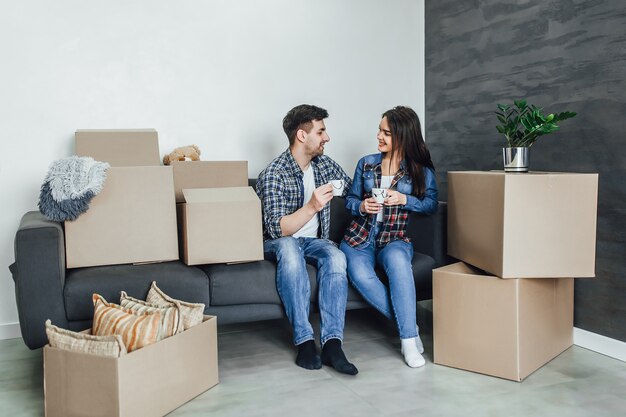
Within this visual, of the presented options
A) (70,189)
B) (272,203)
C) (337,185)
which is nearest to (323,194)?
(337,185)

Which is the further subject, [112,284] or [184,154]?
[184,154]

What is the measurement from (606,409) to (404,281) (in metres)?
0.89

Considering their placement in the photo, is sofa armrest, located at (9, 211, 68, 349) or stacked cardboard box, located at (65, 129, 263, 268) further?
stacked cardboard box, located at (65, 129, 263, 268)

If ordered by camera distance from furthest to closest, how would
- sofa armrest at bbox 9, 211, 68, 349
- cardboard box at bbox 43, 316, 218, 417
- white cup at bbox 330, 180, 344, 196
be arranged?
white cup at bbox 330, 180, 344, 196 → sofa armrest at bbox 9, 211, 68, 349 → cardboard box at bbox 43, 316, 218, 417

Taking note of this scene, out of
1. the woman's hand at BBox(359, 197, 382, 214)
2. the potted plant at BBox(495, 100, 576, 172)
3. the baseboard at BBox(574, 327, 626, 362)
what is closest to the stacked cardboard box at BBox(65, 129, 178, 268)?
the woman's hand at BBox(359, 197, 382, 214)

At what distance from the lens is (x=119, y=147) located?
2.75m

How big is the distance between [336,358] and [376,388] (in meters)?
0.23

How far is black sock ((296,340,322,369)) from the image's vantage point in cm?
245

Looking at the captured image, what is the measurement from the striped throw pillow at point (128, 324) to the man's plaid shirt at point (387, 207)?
3.60 ft

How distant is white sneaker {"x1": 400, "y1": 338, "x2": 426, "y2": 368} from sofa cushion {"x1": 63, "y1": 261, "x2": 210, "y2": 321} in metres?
0.85

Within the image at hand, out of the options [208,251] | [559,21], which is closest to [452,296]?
[208,251]

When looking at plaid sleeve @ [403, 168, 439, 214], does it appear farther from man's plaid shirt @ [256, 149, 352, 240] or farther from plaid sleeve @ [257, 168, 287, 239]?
plaid sleeve @ [257, 168, 287, 239]

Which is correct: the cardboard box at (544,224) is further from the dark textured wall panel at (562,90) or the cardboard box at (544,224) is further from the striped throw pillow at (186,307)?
the striped throw pillow at (186,307)

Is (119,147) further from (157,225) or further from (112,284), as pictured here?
(112,284)
